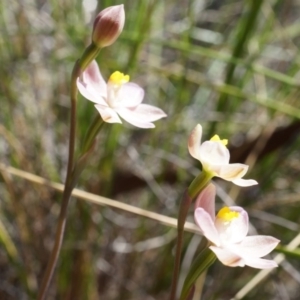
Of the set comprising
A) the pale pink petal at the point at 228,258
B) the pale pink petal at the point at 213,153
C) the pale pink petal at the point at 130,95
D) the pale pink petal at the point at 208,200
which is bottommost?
the pale pink petal at the point at 228,258

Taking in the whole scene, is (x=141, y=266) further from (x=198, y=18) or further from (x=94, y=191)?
(x=198, y=18)

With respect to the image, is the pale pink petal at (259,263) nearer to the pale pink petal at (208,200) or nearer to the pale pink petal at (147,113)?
the pale pink petal at (208,200)

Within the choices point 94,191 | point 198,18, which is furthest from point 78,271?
point 198,18

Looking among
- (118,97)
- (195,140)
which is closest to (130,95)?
(118,97)

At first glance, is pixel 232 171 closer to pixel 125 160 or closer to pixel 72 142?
pixel 72 142

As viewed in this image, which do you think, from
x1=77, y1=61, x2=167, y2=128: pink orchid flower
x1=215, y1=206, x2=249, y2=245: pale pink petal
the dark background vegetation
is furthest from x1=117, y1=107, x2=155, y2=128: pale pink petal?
the dark background vegetation

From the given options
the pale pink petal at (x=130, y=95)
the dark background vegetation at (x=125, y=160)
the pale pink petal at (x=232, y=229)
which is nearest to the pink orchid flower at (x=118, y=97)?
the pale pink petal at (x=130, y=95)
